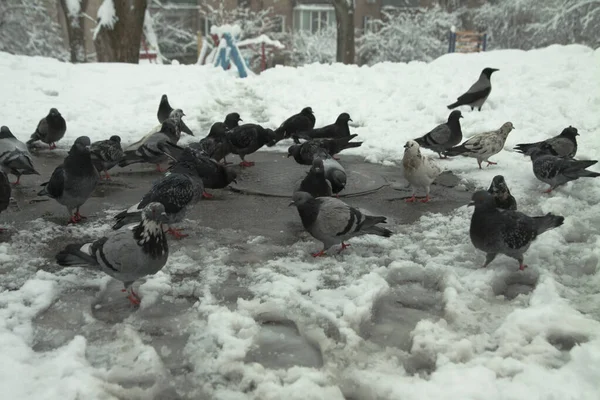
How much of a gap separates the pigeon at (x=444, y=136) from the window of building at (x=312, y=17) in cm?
2854

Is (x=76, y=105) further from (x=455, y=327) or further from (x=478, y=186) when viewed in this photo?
(x=455, y=327)

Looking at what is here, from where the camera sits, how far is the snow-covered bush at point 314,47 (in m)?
31.3

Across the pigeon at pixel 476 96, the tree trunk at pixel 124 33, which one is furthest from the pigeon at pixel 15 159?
the tree trunk at pixel 124 33

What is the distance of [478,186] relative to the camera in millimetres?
6930

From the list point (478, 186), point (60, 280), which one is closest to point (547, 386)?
point (60, 280)

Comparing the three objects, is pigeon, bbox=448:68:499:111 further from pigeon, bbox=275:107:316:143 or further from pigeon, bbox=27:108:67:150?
pigeon, bbox=27:108:67:150

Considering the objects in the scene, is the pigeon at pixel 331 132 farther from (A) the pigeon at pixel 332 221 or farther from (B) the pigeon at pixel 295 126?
(A) the pigeon at pixel 332 221

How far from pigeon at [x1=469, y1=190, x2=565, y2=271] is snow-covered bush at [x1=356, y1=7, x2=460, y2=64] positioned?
26342 mm

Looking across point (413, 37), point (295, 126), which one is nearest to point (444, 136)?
point (295, 126)

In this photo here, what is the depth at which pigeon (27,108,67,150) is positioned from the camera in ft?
28.6

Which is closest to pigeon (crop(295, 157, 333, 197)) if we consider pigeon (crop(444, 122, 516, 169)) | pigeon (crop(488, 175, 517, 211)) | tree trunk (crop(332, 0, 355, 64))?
pigeon (crop(488, 175, 517, 211))

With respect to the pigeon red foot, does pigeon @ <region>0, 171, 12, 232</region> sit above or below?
above

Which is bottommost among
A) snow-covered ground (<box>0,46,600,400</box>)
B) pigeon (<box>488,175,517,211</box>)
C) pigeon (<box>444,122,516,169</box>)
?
snow-covered ground (<box>0,46,600,400</box>)

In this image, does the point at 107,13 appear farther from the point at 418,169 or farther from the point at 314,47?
the point at 314,47
